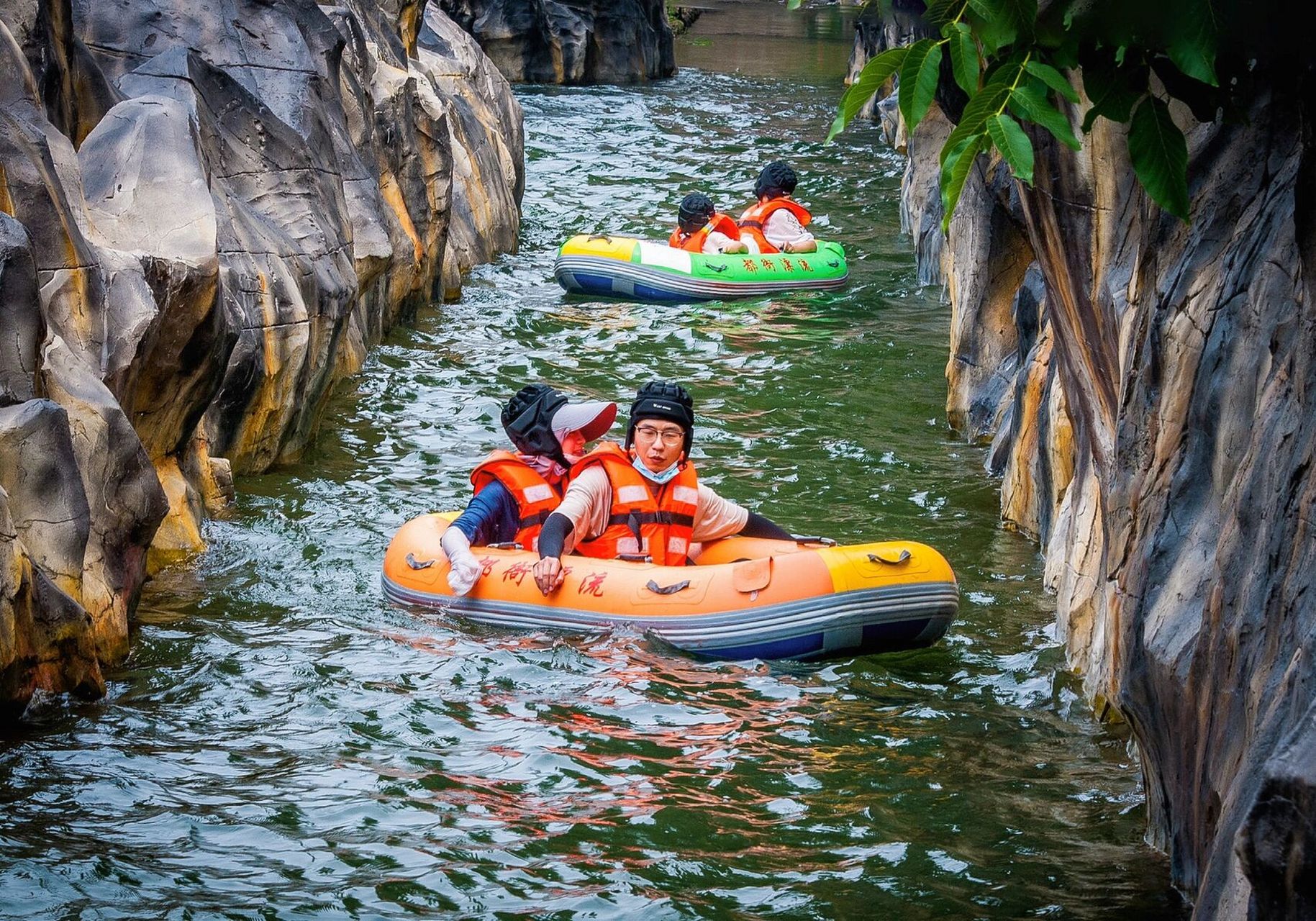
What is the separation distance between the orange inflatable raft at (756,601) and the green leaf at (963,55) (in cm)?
359

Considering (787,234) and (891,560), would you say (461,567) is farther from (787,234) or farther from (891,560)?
(787,234)

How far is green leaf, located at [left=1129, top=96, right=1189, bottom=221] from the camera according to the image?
408cm

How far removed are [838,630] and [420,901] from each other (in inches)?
112

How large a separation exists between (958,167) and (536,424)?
14.0 ft

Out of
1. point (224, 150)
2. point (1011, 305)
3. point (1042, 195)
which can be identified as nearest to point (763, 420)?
point (1011, 305)

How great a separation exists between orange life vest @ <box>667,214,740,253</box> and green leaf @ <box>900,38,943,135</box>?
12.2m

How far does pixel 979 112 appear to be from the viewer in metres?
3.84

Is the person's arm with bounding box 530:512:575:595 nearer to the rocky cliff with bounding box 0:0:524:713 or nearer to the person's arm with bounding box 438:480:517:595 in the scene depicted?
the person's arm with bounding box 438:480:517:595

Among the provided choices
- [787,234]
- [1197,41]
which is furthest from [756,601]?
[787,234]

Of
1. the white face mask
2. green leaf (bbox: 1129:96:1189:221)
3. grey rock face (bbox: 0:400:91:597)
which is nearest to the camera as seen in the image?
green leaf (bbox: 1129:96:1189:221)

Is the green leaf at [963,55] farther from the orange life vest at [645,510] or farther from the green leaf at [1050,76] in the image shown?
the orange life vest at [645,510]

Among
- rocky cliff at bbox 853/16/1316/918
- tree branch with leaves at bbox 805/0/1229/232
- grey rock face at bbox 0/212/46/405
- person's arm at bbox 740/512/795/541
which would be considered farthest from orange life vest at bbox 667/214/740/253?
tree branch with leaves at bbox 805/0/1229/232

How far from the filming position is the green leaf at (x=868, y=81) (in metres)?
3.74

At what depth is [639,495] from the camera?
7.55 meters
